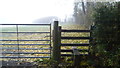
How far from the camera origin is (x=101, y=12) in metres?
5.05

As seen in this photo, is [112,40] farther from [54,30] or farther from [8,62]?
[8,62]

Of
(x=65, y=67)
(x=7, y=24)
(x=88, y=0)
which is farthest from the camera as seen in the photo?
(x=88, y=0)

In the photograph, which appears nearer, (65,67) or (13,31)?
(65,67)

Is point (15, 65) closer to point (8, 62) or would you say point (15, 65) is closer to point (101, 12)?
point (8, 62)

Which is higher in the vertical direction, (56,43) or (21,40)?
(21,40)

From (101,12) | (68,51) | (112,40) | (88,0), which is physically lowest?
(68,51)

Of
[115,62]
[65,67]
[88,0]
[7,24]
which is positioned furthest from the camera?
[88,0]

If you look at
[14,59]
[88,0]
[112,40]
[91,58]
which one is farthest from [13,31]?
[88,0]

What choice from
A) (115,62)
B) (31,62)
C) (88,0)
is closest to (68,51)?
(31,62)

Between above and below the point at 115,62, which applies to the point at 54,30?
above

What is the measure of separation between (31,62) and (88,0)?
535 centimetres

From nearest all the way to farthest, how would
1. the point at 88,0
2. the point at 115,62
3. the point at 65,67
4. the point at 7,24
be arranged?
the point at 115,62 → the point at 65,67 → the point at 7,24 → the point at 88,0

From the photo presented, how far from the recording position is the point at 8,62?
17.0 ft

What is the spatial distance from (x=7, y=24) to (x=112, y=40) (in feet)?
12.4
